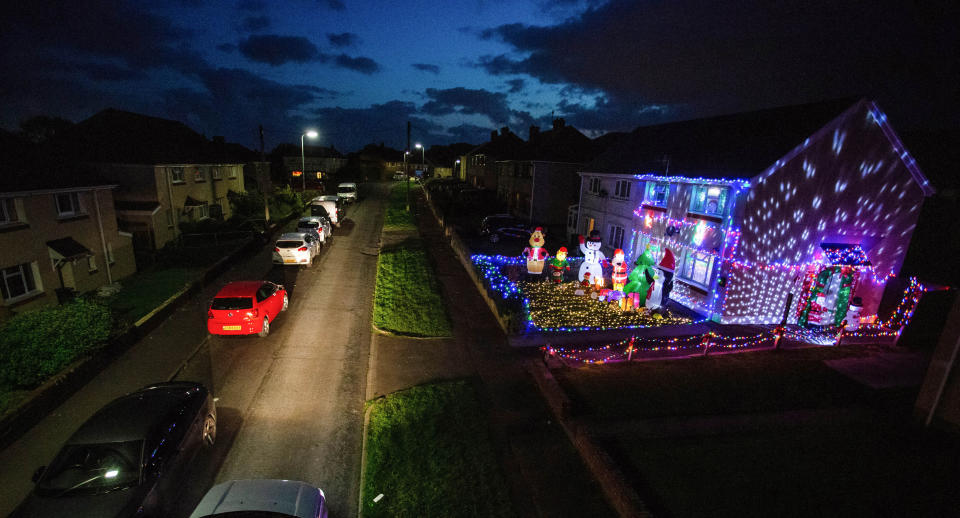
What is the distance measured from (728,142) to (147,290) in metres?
24.3

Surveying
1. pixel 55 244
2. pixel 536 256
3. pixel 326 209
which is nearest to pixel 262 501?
pixel 536 256

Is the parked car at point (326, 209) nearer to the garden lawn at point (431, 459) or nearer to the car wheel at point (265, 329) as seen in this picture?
the car wheel at point (265, 329)

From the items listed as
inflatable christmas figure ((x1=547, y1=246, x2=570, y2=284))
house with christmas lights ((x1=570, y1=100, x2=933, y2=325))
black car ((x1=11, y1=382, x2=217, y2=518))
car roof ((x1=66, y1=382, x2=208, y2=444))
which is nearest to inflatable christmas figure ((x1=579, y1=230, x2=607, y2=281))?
inflatable christmas figure ((x1=547, y1=246, x2=570, y2=284))

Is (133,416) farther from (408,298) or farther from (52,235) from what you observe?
(52,235)

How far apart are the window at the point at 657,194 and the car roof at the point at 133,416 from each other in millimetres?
17653

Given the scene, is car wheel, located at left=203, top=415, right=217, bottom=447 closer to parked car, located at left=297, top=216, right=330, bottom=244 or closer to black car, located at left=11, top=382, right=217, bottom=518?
black car, located at left=11, top=382, right=217, bottom=518

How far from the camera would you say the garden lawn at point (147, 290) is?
47.6 feet

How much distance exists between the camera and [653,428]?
8750 millimetres

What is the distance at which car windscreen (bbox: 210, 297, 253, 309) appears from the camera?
12.4 m

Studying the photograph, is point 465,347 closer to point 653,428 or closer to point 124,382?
point 653,428

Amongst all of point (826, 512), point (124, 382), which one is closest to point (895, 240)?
point (826, 512)

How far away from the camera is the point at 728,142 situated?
16156 mm

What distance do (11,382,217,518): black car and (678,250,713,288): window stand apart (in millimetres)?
16485

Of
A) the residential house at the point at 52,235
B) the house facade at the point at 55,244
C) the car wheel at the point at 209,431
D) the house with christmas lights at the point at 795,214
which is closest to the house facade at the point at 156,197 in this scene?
the house facade at the point at 55,244
